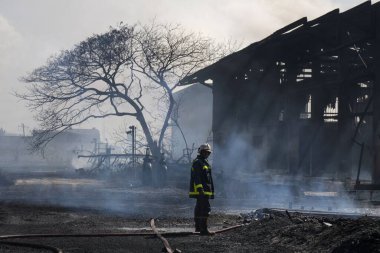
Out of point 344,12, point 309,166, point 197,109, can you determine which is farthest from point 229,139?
point 197,109

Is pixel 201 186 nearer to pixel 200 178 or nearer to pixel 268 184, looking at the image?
pixel 200 178

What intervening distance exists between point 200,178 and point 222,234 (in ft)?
3.52

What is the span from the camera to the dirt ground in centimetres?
870

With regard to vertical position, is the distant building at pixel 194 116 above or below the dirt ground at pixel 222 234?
above

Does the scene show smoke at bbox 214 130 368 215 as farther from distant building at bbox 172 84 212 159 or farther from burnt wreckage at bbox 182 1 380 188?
distant building at bbox 172 84 212 159

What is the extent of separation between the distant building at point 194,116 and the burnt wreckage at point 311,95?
74.1ft

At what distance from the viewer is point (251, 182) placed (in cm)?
2041

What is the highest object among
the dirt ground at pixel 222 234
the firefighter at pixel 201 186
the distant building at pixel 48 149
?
the distant building at pixel 48 149

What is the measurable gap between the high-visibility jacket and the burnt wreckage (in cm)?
618

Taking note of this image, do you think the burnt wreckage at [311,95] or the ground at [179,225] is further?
the burnt wreckage at [311,95]

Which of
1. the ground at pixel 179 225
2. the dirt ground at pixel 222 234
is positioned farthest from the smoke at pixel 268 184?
the dirt ground at pixel 222 234

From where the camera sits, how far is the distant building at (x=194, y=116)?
167ft

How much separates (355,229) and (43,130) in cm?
2875

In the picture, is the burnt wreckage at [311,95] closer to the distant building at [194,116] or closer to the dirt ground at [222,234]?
the dirt ground at [222,234]
